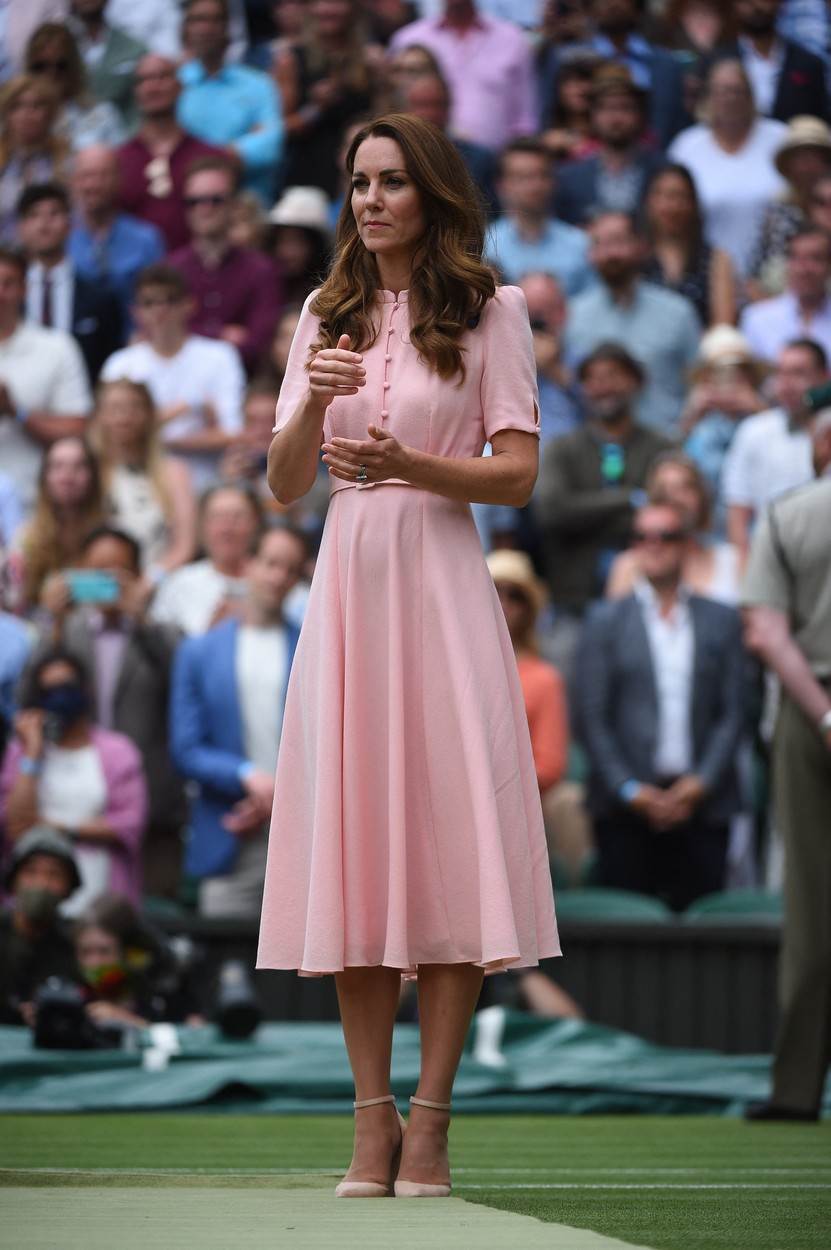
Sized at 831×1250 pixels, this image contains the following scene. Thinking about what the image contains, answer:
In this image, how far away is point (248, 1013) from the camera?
8.34 m

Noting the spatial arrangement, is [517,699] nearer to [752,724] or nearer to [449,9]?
[752,724]

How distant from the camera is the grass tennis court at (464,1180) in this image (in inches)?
138

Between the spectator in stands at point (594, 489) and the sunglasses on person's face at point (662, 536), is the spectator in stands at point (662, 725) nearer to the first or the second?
the sunglasses on person's face at point (662, 536)

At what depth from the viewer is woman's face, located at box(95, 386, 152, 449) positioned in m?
11.8

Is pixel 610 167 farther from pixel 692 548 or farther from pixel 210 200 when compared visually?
pixel 692 548

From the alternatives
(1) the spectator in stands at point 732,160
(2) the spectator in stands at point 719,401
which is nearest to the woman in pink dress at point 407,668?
(2) the spectator in stands at point 719,401

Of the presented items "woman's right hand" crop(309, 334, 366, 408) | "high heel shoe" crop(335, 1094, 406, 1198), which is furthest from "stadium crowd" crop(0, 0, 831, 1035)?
"high heel shoe" crop(335, 1094, 406, 1198)

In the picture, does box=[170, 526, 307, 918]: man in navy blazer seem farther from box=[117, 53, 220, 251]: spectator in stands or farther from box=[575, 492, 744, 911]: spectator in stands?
box=[117, 53, 220, 251]: spectator in stands

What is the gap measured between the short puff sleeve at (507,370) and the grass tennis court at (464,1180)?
146 centimetres

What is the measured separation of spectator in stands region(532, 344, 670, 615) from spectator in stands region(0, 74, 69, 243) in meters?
4.10

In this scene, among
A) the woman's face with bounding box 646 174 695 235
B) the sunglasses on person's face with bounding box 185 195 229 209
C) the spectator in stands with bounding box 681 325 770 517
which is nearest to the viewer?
the spectator in stands with bounding box 681 325 770 517

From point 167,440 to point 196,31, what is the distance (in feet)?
10.6

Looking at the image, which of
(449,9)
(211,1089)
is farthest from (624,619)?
(449,9)

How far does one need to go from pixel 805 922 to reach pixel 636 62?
8504 millimetres
